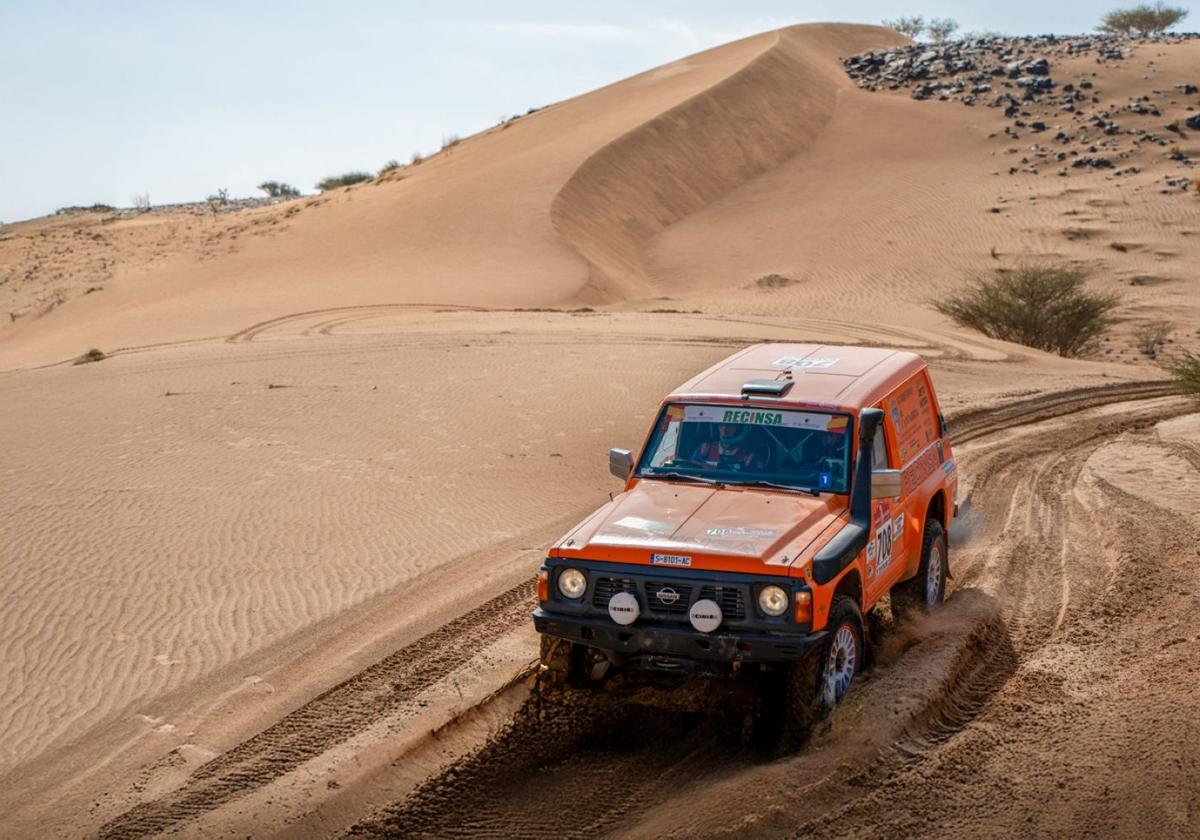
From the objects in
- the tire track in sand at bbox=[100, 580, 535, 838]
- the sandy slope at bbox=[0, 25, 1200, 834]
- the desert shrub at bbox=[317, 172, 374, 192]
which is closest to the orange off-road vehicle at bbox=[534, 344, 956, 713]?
the sandy slope at bbox=[0, 25, 1200, 834]

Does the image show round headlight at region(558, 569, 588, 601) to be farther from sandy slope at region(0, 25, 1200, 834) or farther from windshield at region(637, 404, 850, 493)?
windshield at region(637, 404, 850, 493)

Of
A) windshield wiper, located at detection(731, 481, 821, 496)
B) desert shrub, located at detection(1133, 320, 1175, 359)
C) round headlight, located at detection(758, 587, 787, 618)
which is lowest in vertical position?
desert shrub, located at detection(1133, 320, 1175, 359)

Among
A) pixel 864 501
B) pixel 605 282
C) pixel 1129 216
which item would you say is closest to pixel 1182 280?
pixel 1129 216

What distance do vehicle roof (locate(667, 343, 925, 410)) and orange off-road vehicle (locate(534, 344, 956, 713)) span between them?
18 millimetres

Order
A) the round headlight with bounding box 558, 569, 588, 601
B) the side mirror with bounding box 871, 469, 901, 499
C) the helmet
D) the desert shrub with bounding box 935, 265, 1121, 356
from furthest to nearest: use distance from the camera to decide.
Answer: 1. the desert shrub with bounding box 935, 265, 1121, 356
2. the helmet
3. the side mirror with bounding box 871, 469, 901, 499
4. the round headlight with bounding box 558, 569, 588, 601

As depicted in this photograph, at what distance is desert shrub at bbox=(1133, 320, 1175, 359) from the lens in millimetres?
27278

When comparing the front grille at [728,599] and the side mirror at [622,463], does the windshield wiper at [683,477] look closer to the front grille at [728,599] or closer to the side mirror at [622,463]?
the side mirror at [622,463]

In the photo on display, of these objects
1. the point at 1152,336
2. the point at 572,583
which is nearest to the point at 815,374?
the point at 572,583

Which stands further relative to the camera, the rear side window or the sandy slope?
the rear side window

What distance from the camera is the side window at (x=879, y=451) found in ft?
27.8

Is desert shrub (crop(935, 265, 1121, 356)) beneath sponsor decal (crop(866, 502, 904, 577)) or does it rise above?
beneath

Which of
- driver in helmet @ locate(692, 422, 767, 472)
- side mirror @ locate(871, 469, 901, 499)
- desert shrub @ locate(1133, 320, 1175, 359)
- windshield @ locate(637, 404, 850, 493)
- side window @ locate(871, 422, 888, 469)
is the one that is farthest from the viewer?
desert shrub @ locate(1133, 320, 1175, 359)

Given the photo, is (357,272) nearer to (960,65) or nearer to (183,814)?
(183,814)

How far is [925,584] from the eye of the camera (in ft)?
30.6
